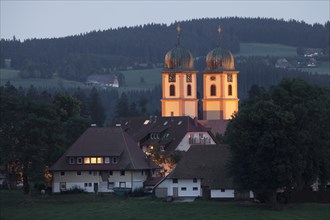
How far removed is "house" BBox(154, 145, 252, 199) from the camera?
9906 cm

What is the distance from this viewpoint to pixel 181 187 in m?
102

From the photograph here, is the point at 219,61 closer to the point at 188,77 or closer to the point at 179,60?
the point at 188,77

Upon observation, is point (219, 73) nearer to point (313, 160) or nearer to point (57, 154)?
point (57, 154)

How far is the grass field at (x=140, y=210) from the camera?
86.9 m

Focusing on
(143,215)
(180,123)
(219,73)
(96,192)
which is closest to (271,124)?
(143,215)

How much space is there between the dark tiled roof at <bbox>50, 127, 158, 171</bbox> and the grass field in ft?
25.8

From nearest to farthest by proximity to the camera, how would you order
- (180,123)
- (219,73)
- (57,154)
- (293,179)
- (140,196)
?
(293,179)
(140,196)
(57,154)
(180,123)
(219,73)

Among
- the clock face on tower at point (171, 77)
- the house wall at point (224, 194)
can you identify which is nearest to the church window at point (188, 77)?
the clock face on tower at point (171, 77)

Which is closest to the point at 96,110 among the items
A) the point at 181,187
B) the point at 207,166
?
the point at 207,166

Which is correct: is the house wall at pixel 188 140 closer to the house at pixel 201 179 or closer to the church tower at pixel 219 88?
the house at pixel 201 179

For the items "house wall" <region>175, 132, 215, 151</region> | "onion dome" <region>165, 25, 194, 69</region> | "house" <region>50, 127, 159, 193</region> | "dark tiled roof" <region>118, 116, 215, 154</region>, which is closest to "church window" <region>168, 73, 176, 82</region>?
"onion dome" <region>165, 25, 194, 69</region>

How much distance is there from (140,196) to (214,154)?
689 centimetres

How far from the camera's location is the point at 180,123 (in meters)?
136

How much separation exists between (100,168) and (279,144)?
21.6 metres
